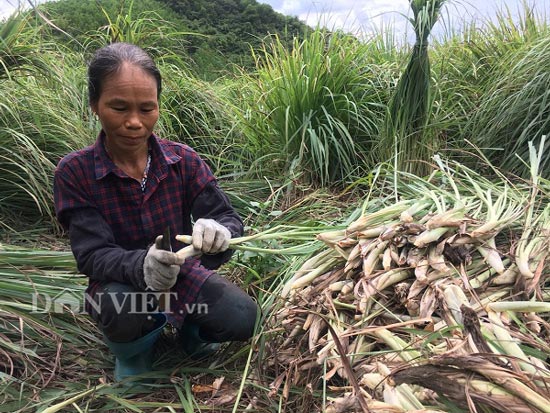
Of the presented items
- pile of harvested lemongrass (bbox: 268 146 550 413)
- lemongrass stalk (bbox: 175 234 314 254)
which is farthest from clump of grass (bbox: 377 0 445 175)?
lemongrass stalk (bbox: 175 234 314 254)

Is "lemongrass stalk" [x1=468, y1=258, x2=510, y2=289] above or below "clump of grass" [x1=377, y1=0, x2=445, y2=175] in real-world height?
below

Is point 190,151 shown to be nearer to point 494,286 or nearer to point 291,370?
point 291,370

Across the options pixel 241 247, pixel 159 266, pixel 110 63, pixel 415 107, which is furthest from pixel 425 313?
pixel 415 107

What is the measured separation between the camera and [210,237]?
138 centimetres

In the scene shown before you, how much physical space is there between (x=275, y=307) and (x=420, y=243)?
1.56 feet

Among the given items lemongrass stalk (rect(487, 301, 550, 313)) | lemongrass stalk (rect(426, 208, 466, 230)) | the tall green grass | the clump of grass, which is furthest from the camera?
the tall green grass

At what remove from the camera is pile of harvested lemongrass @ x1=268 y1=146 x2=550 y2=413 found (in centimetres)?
86

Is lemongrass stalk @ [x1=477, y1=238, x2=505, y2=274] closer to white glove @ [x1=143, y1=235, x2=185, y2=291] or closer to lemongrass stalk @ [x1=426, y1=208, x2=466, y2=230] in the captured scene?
lemongrass stalk @ [x1=426, y1=208, x2=466, y2=230]

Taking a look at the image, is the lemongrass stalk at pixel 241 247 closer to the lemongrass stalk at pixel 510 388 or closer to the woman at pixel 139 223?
the woman at pixel 139 223

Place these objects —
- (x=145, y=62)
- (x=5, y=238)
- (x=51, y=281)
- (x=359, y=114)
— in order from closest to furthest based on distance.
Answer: (x=145, y=62) < (x=51, y=281) < (x=5, y=238) < (x=359, y=114)

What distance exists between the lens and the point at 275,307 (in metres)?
1.51

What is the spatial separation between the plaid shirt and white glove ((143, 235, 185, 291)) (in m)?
0.04

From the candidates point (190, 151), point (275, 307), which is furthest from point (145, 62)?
point (275, 307)

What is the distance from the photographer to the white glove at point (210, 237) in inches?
54.1
